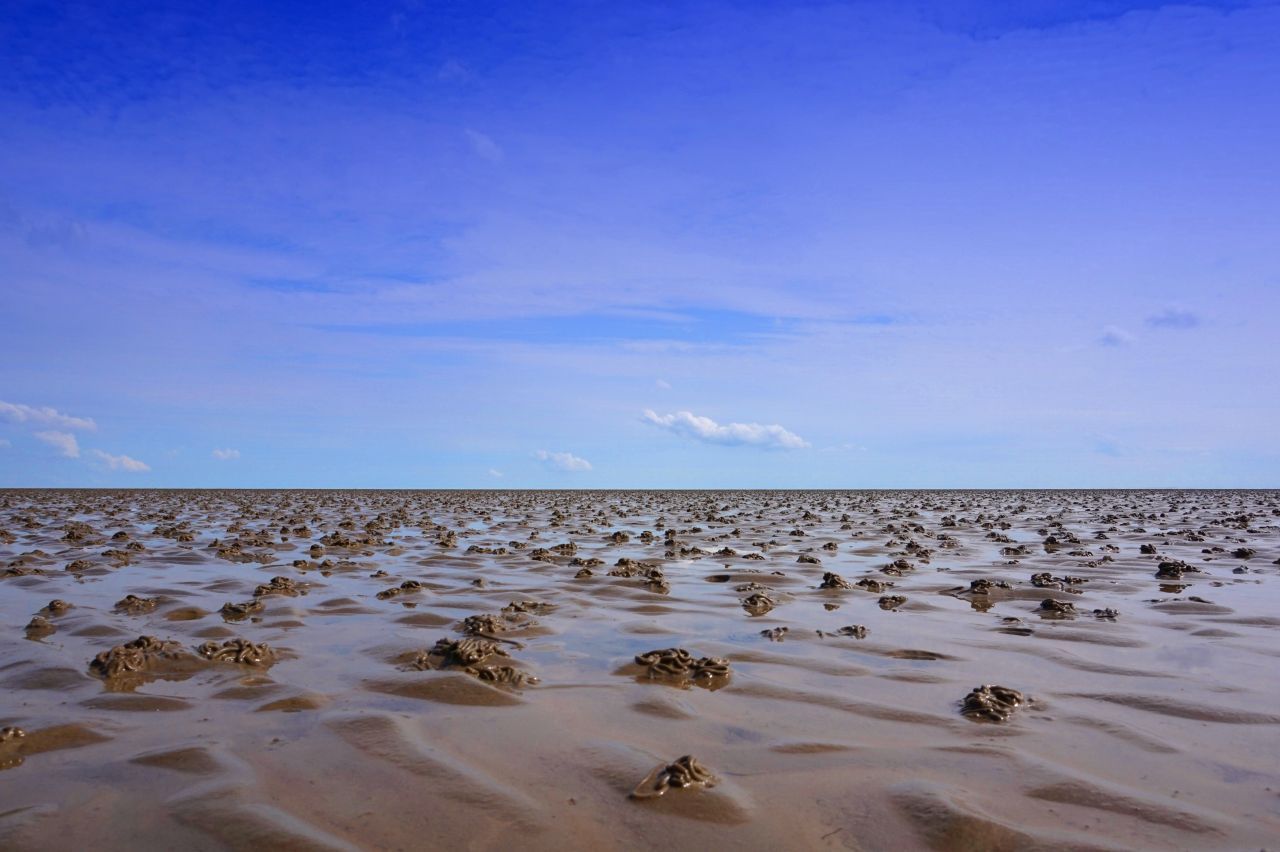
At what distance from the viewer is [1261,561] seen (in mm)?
16844

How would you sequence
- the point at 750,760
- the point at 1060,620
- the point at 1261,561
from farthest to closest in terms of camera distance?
the point at 1261,561, the point at 1060,620, the point at 750,760

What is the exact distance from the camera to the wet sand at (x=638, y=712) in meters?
4.42

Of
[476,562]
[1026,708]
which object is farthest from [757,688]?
[476,562]

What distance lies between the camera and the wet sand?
442 centimetres

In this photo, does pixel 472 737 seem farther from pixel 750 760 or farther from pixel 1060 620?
pixel 1060 620

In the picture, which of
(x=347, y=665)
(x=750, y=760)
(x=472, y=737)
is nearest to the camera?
(x=750, y=760)

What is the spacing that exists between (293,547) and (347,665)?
1332 cm

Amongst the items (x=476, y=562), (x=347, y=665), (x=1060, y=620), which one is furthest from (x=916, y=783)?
(x=476, y=562)

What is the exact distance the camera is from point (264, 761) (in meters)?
5.24

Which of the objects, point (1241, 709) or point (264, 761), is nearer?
point (264, 761)

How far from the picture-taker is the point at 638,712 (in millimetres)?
6457

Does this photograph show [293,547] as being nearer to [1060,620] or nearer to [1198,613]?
[1060,620]

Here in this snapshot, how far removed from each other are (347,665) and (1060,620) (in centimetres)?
901

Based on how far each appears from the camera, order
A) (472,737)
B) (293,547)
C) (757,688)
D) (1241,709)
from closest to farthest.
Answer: (472,737) → (1241,709) → (757,688) → (293,547)
